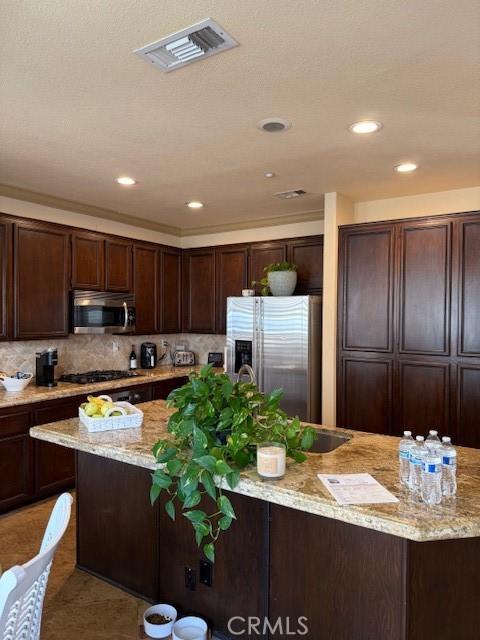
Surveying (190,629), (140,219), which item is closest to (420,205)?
(140,219)

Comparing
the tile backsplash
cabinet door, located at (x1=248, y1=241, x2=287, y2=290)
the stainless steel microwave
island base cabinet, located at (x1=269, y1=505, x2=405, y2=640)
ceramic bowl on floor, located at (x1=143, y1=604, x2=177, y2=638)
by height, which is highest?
cabinet door, located at (x1=248, y1=241, x2=287, y2=290)

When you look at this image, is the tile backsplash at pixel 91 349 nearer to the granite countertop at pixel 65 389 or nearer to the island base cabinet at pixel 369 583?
the granite countertop at pixel 65 389

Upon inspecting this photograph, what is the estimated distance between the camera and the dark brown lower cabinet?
157 cm

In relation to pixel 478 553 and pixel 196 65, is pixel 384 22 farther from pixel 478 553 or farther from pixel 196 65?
pixel 478 553

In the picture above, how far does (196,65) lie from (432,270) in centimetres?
252

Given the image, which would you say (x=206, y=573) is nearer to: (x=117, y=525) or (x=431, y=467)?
(x=117, y=525)

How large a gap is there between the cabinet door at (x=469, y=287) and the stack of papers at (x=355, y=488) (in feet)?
7.14

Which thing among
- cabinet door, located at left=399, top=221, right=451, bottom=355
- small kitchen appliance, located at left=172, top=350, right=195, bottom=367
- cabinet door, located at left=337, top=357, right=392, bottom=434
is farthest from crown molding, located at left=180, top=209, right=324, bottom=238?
cabinet door, located at left=337, top=357, right=392, bottom=434

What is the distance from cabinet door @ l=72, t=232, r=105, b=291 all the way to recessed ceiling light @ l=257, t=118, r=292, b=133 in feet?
7.88

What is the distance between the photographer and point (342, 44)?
1.83 meters

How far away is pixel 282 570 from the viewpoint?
1.84m

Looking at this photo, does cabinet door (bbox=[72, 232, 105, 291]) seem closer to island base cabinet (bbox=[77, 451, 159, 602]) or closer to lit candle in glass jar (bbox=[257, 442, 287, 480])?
island base cabinet (bbox=[77, 451, 159, 602])

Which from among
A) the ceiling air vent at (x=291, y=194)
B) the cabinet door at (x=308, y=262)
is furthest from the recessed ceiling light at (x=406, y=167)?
the cabinet door at (x=308, y=262)

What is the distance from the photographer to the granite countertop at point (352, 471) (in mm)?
1368
